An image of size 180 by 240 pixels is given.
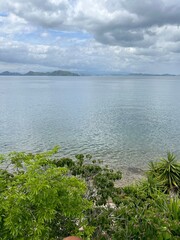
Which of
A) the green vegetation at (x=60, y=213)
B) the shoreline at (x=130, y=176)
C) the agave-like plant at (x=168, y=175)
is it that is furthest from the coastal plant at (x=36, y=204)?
the shoreline at (x=130, y=176)

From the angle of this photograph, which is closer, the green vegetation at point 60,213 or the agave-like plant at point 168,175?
the green vegetation at point 60,213

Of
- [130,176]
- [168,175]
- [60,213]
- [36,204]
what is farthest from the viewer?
[130,176]

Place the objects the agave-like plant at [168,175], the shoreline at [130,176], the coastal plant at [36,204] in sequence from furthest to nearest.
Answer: the shoreline at [130,176] < the agave-like plant at [168,175] < the coastal plant at [36,204]

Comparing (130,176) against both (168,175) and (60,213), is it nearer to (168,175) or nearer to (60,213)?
(168,175)

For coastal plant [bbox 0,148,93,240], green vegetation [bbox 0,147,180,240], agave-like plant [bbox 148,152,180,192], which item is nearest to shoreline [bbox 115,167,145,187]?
agave-like plant [bbox 148,152,180,192]

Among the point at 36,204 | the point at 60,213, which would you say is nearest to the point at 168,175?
the point at 60,213

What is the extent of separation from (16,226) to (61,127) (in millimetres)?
32980

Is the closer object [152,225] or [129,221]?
[152,225]

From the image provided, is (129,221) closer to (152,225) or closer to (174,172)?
(152,225)

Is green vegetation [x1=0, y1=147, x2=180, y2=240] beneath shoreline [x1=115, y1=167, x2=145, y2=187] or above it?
above

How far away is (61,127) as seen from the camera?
37.7 m

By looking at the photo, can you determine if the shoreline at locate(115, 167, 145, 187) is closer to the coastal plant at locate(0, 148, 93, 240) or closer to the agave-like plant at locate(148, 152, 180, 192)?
the agave-like plant at locate(148, 152, 180, 192)

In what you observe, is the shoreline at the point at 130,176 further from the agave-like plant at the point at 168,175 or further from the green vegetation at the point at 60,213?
the green vegetation at the point at 60,213

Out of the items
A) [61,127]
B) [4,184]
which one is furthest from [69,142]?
[4,184]
